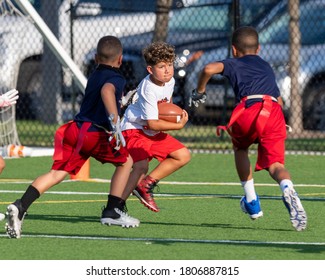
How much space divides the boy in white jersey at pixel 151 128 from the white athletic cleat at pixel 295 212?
1.28 meters

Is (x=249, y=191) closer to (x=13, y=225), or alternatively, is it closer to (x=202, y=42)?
(x=13, y=225)

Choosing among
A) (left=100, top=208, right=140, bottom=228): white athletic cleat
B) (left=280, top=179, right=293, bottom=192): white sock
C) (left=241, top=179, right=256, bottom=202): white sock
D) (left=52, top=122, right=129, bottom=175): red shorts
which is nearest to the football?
(left=52, top=122, right=129, bottom=175): red shorts

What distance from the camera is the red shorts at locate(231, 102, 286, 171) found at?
977 centimetres

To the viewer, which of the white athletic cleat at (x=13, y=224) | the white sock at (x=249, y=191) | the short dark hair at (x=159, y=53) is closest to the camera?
the white athletic cleat at (x=13, y=224)

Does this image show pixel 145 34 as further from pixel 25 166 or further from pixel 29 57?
pixel 25 166

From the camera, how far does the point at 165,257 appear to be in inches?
315

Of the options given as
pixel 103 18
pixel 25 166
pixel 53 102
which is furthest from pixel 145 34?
pixel 25 166

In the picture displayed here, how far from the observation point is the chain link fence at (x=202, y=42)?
1872cm

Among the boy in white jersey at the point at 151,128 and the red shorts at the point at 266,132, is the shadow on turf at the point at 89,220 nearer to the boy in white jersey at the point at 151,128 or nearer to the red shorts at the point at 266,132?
the boy in white jersey at the point at 151,128

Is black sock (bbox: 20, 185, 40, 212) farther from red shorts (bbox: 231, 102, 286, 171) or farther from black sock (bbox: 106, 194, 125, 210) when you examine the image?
red shorts (bbox: 231, 102, 286, 171)

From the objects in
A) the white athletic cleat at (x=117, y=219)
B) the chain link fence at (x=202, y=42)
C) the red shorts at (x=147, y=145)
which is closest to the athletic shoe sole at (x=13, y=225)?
the white athletic cleat at (x=117, y=219)

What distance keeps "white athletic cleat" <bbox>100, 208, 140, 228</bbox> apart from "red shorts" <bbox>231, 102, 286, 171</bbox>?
109cm

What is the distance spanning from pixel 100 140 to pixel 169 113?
2.65ft

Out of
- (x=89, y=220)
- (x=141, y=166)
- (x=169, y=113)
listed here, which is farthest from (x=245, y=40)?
(x=89, y=220)
